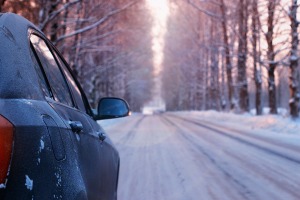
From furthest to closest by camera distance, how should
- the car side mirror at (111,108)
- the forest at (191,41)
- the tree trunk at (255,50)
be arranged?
the tree trunk at (255,50) → the forest at (191,41) → the car side mirror at (111,108)

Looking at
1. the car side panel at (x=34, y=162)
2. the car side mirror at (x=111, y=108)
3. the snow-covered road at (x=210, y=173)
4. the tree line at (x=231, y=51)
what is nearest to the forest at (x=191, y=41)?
the tree line at (x=231, y=51)

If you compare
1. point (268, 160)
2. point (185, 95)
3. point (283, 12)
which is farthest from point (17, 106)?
point (185, 95)

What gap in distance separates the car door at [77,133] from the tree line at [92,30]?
35.2 ft

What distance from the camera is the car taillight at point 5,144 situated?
4.91 feet

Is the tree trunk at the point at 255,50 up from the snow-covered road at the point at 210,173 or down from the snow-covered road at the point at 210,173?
up

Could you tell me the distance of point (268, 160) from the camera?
843 centimetres

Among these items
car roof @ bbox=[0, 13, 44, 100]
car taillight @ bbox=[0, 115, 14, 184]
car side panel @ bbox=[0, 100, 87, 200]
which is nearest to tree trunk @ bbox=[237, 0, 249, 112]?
car roof @ bbox=[0, 13, 44, 100]

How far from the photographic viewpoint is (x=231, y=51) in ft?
103

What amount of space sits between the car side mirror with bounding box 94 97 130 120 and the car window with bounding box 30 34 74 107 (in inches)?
28.9

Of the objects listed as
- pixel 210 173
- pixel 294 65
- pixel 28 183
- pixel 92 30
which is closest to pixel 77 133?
pixel 28 183

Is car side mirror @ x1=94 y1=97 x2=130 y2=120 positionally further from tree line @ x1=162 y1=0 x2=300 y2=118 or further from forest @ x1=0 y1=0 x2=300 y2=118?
tree line @ x1=162 y1=0 x2=300 y2=118

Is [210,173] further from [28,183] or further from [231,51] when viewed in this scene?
[231,51]

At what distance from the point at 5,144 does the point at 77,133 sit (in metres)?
0.72

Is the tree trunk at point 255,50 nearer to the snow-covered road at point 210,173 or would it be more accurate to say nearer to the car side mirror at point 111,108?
the snow-covered road at point 210,173
